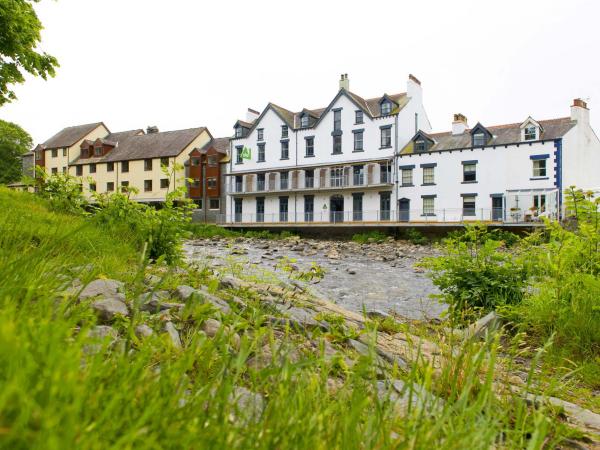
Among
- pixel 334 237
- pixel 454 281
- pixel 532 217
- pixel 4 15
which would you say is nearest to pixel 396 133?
pixel 334 237

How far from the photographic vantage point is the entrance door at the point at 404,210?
36344mm

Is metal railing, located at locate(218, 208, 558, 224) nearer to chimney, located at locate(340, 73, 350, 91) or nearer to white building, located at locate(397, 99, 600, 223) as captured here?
white building, located at locate(397, 99, 600, 223)

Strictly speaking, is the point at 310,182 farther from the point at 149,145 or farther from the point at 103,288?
the point at 103,288

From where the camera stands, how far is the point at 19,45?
39.7 feet

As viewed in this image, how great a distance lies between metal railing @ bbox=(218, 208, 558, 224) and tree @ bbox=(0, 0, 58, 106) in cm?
2640

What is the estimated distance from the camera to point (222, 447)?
0.99 meters

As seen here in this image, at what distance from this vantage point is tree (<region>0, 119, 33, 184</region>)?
199ft

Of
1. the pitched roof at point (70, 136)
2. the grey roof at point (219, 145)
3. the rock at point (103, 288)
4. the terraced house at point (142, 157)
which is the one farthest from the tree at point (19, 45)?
the pitched roof at point (70, 136)

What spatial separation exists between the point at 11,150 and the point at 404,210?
5630 cm

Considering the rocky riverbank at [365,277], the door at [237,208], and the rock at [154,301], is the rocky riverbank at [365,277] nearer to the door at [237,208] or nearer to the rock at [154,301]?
the rock at [154,301]

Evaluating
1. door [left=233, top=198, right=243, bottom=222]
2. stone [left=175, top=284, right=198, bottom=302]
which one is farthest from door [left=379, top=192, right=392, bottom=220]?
stone [left=175, top=284, right=198, bottom=302]

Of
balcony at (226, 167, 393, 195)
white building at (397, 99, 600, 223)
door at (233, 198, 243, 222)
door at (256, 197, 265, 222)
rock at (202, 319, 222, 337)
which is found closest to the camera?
rock at (202, 319, 222, 337)

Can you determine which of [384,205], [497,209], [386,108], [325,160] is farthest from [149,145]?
[497,209]

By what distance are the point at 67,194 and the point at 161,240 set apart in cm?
404
